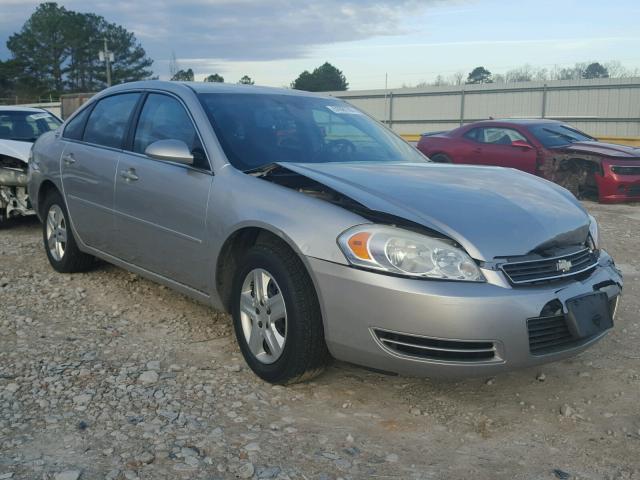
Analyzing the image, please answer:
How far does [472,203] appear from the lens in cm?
323

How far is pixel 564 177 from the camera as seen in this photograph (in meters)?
10.7

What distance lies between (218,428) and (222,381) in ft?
1.78

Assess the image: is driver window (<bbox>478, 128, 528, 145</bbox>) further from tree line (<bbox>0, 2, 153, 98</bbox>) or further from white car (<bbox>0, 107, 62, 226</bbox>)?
tree line (<bbox>0, 2, 153, 98</bbox>)

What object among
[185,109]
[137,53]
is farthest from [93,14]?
[185,109]

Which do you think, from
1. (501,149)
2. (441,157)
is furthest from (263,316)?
(441,157)

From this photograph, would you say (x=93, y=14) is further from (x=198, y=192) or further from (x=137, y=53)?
(x=198, y=192)

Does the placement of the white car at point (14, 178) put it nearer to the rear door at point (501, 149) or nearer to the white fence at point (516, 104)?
the rear door at point (501, 149)

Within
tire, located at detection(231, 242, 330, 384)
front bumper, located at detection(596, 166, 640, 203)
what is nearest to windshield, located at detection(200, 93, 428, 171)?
tire, located at detection(231, 242, 330, 384)

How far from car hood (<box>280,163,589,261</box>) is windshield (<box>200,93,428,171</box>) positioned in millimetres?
286

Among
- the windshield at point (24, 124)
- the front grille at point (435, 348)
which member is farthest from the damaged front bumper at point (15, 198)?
the front grille at point (435, 348)

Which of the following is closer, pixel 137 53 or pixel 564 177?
pixel 564 177

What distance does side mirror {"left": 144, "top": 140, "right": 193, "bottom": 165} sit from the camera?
150 inches

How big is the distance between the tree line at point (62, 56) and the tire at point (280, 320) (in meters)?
74.4

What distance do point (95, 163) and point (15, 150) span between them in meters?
3.12
